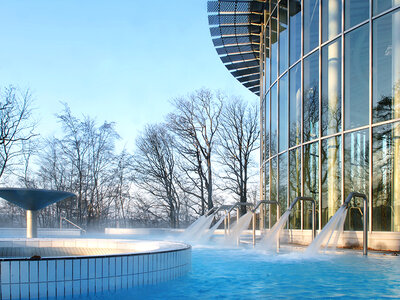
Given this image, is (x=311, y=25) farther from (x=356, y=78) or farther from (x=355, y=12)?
(x=356, y=78)

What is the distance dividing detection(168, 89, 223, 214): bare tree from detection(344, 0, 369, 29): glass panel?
17.6 meters

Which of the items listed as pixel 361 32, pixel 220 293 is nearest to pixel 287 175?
pixel 361 32

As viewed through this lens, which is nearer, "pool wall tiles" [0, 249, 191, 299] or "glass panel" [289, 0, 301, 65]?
"pool wall tiles" [0, 249, 191, 299]

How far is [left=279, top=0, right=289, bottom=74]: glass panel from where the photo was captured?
14789 millimetres

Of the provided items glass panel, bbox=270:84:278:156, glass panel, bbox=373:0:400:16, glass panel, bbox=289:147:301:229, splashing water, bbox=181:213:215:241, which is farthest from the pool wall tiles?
splashing water, bbox=181:213:215:241

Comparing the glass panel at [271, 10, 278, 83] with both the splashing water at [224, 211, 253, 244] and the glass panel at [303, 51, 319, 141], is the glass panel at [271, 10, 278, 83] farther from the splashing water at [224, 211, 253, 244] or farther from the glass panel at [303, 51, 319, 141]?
the splashing water at [224, 211, 253, 244]

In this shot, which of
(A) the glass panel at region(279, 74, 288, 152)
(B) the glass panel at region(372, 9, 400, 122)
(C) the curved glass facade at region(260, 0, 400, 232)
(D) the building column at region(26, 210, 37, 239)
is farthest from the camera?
(A) the glass panel at region(279, 74, 288, 152)

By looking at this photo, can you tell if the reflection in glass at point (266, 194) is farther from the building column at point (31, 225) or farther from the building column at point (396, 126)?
the building column at point (31, 225)

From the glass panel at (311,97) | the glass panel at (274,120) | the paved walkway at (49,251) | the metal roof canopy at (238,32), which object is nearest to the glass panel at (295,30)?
the glass panel at (311,97)

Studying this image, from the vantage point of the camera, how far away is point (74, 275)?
518 centimetres

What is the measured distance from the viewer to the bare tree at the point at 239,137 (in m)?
29.0

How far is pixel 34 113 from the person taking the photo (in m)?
24.8

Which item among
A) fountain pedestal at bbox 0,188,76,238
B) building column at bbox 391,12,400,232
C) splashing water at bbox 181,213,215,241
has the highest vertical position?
building column at bbox 391,12,400,232

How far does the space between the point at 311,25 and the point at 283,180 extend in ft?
17.0
